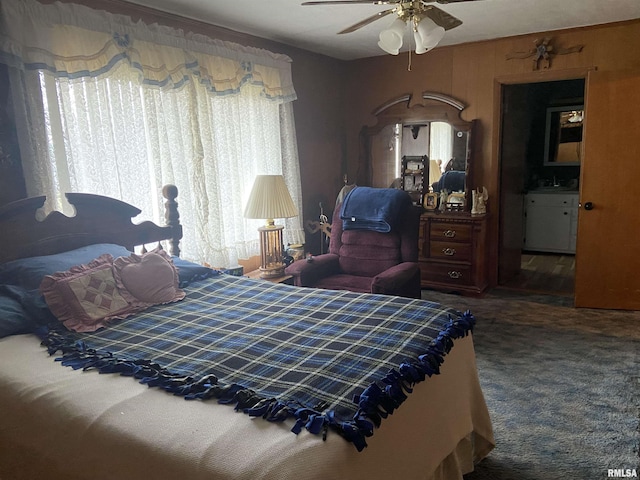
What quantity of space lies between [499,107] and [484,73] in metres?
0.35

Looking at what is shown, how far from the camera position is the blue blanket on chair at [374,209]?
3.71 metres

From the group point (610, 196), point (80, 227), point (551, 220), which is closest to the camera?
point (80, 227)

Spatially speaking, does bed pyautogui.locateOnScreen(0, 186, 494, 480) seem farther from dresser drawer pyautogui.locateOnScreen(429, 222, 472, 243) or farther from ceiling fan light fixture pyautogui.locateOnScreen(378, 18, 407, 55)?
dresser drawer pyautogui.locateOnScreen(429, 222, 472, 243)

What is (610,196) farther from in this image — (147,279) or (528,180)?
(147,279)

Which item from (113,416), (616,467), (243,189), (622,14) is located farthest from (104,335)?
(622,14)

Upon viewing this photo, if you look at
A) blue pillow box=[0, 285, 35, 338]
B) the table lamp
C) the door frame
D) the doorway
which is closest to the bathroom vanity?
the doorway

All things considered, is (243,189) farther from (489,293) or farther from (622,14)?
(622,14)

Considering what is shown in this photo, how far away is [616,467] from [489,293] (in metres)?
2.74

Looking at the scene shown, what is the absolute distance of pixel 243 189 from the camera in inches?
154

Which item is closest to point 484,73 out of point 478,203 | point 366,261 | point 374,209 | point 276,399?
point 478,203

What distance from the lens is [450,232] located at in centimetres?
466

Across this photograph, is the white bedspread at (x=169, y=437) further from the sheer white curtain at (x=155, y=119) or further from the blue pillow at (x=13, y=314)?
the sheer white curtain at (x=155, y=119)

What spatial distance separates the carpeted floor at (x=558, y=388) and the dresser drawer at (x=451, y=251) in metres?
0.49

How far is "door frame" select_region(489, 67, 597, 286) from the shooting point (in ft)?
13.9
